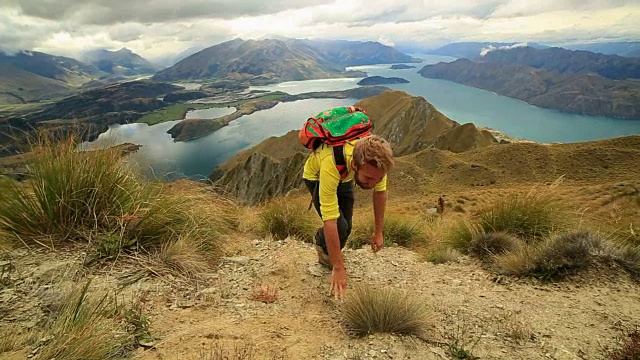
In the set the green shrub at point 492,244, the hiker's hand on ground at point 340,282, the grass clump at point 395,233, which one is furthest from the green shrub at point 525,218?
the hiker's hand on ground at point 340,282

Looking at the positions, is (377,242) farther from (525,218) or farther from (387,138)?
(387,138)

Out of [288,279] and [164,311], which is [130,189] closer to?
[164,311]

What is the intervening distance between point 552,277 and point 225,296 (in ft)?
12.2

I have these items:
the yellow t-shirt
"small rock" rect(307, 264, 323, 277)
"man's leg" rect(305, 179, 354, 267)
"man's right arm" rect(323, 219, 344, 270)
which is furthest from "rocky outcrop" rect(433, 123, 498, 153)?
"man's right arm" rect(323, 219, 344, 270)

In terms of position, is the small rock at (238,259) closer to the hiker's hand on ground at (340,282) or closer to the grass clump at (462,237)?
the hiker's hand on ground at (340,282)

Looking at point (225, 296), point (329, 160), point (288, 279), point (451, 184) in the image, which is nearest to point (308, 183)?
point (329, 160)

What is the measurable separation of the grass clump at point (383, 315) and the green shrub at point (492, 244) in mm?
2490

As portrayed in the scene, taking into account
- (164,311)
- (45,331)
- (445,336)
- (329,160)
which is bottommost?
(445,336)

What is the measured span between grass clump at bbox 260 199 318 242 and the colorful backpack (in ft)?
8.89

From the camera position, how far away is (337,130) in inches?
138

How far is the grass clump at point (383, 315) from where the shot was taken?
2930 mm

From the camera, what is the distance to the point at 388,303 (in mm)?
3008

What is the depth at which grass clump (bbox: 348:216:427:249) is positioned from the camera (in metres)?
6.60

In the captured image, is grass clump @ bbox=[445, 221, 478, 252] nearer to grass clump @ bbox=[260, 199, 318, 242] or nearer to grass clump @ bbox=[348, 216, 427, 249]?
grass clump @ bbox=[348, 216, 427, 249]
